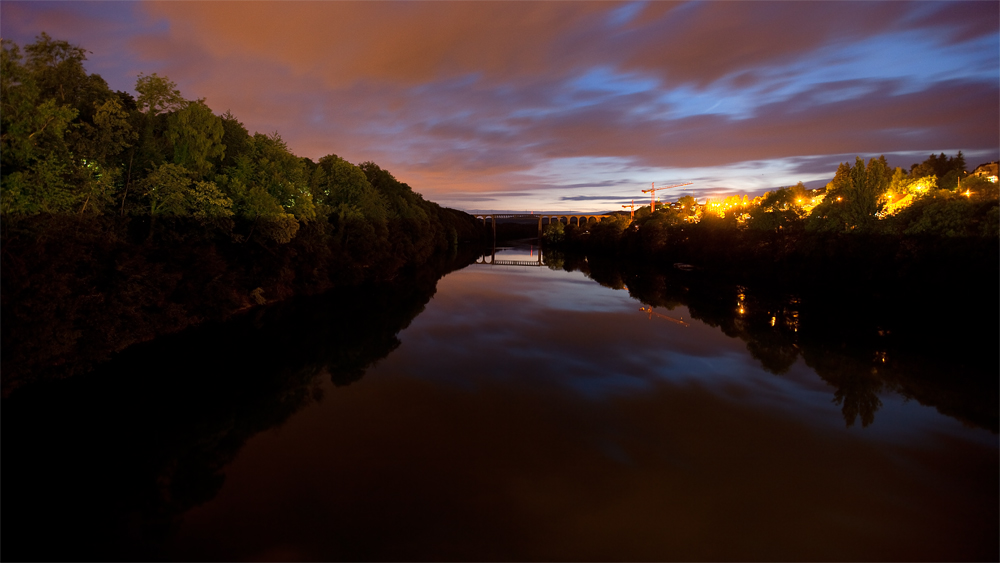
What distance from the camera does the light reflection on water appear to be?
9.18 metres

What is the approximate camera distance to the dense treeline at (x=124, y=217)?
15.2 m

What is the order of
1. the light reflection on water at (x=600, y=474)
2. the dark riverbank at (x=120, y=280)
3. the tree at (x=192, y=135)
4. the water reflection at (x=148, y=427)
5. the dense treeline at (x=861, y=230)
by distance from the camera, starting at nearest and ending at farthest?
the light reflection on water at (x=600, y=474) < the water reflection at (x=148, y=427) < the dark riverbank at (x=120, y=280) < the tree at (x=192, y=135) < the dense treeline at (x=861, y=230)

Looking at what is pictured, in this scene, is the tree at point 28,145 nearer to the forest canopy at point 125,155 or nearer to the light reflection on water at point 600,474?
the forest canopy at point 125,155

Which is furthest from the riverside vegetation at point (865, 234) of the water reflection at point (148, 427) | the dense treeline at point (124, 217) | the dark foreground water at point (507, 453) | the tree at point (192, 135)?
the tree at point (192, 135)

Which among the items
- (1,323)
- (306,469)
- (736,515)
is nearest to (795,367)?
(736,515)

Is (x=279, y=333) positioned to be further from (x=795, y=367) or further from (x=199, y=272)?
(x=795, y=367)

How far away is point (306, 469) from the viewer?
11852 mm

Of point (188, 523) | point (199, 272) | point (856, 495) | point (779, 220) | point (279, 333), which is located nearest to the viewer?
point (188, 523)

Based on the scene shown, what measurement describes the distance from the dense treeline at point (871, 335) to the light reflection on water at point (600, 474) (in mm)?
1275

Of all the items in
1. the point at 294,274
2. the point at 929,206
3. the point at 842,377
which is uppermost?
the point at 929,206

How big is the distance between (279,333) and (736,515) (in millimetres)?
24449

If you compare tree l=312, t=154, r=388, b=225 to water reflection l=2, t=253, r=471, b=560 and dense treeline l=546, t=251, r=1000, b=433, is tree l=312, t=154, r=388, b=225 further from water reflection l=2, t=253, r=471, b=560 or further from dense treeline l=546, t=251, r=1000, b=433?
dense treeline l=546, t=251, r=1000, b=433

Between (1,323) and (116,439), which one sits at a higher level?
(1,323)

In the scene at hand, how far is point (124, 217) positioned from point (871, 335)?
40.0m
